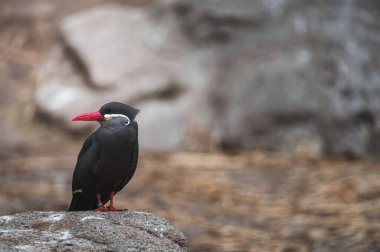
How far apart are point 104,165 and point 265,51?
15.1 ft

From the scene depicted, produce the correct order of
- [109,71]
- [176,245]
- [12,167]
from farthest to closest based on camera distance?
[109,71] < [12,167] < [176,245]

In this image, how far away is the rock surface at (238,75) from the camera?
7.30m

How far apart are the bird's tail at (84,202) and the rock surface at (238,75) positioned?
3.88 m

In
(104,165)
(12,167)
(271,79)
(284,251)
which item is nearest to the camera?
(104,165)

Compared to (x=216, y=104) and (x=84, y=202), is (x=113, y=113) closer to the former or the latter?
(x=84, y=202)

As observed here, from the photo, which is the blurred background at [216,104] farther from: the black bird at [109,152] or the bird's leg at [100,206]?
the black bird at [109,152]

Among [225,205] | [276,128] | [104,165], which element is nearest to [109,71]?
[276,128]

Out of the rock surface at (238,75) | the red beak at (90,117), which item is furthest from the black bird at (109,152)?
the rock surface at (238,75)

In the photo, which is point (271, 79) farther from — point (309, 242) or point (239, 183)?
point (309, 242)

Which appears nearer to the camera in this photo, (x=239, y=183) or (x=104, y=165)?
(x=104, y=165)

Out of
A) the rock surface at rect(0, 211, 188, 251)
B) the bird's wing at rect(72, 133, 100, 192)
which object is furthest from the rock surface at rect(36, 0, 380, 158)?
the rock surface at rect(0, 211, 188, 251)

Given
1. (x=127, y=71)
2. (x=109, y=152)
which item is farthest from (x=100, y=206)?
(x=127, y=71)

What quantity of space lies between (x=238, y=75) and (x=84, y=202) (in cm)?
427

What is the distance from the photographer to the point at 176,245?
3.11 metres
